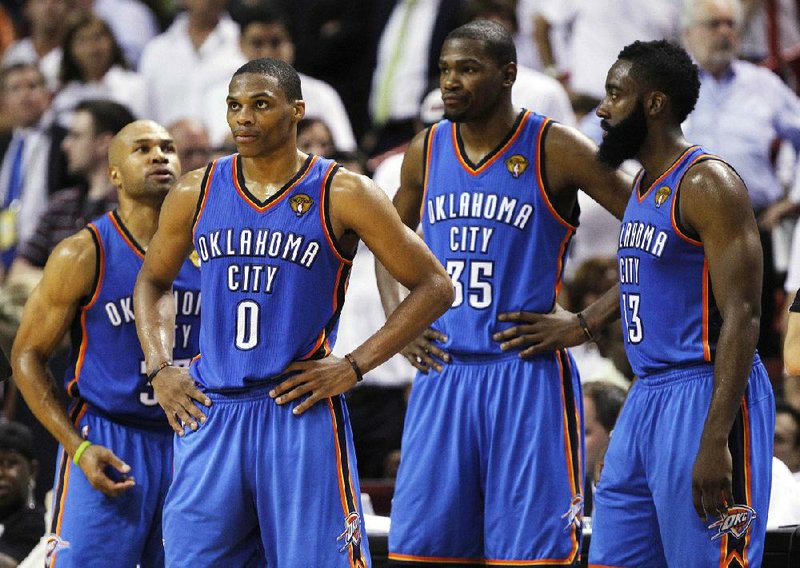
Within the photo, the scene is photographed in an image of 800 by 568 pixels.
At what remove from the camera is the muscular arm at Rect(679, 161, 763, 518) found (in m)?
4.90

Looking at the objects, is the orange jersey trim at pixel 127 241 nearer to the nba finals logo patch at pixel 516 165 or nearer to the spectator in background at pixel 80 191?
the nba finals logo patch at pixel 516 165

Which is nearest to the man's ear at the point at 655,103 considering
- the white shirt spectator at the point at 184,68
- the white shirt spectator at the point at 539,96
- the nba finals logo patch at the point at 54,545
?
the nba finals logo patch at the point at 54,545

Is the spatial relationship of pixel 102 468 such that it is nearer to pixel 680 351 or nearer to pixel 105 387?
pixel 105 387

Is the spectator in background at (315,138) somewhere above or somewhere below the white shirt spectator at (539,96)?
below

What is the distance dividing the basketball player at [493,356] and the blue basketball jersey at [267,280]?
2.61ft

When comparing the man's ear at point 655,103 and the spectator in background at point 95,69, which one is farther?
the spectator in background at point 95,69

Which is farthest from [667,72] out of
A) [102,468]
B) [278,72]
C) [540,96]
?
[540,96]

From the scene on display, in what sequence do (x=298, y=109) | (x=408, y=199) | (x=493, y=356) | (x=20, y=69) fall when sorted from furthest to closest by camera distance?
1. (x=20, y=69)
2. (x=408, y=199)
3. (x=493, y=356)
4. (x=298, y=109)

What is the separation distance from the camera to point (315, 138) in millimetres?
8812

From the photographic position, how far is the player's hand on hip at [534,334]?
5.64 metres

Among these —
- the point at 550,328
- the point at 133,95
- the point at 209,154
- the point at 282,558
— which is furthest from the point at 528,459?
the point at 133,95

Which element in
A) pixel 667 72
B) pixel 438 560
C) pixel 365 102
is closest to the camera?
pixel 667 72

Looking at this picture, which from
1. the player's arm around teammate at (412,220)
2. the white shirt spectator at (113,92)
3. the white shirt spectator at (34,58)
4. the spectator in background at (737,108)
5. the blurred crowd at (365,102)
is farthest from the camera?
the white shirt spectator at (34,58)

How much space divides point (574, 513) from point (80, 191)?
542 cm
